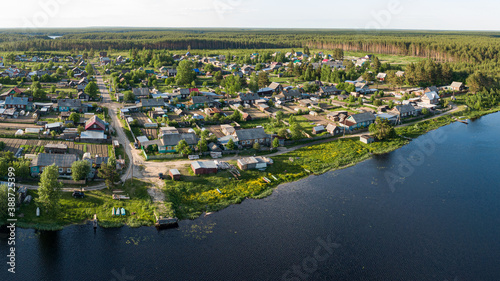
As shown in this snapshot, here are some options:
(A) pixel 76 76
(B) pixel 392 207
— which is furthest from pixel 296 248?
(A) pixel 76 76

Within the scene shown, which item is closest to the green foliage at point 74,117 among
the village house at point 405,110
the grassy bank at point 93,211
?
the grassy bank at point 93,211

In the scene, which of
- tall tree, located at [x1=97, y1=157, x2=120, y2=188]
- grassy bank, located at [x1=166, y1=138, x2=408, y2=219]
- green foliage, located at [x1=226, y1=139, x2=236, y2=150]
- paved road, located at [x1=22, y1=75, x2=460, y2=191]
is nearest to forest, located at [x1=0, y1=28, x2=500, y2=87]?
grassy bank, located at [x1=166, y1=138, x2=408, y2=219]

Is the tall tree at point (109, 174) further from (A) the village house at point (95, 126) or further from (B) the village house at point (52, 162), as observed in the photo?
(A) the village house at point (95, 126)

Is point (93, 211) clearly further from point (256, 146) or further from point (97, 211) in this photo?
point (256, 146)

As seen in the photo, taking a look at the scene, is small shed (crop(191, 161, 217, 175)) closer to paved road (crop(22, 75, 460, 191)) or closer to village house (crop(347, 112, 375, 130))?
paved road (crop(22, 75, 460, 191))

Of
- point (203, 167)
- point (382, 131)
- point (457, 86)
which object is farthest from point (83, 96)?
point (457, 86)

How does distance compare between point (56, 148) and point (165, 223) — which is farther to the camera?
point (56, 148)
